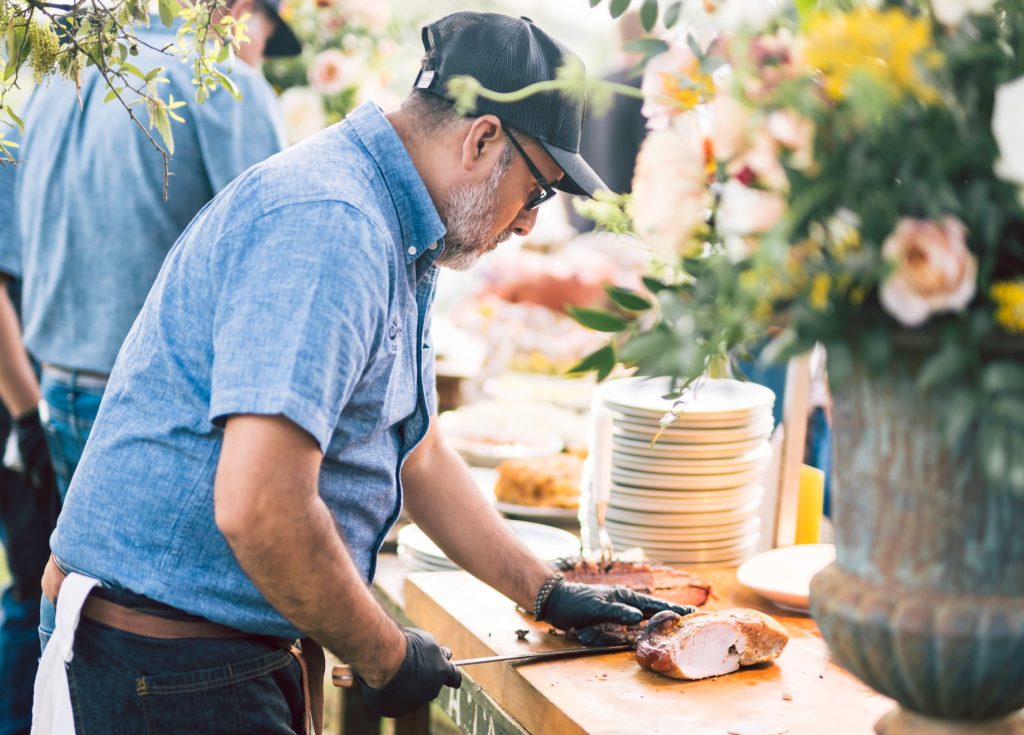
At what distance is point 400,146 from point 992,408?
1139mm

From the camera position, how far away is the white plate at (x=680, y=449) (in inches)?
97.5

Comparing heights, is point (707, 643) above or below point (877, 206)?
below

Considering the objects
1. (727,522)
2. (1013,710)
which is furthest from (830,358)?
(727,522)

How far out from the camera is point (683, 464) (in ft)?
8.16

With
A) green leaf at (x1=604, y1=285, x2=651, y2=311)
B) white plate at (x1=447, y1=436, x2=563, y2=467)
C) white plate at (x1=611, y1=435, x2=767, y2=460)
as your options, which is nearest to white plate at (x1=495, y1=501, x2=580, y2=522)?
white plate at (x1=447, y1=436, x2=563, y2=467)

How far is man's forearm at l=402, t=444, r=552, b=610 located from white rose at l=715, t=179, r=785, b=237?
1.33 m

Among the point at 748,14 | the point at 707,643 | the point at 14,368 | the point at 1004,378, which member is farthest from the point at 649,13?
the point at 14,368

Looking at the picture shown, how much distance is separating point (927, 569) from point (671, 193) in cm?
43

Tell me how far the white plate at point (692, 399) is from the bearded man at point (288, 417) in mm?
576

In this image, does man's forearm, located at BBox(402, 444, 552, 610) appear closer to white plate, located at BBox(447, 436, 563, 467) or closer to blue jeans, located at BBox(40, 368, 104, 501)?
white plate, located at BBox(447, 436, 563, 467)

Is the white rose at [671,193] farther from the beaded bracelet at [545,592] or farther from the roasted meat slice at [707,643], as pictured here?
the beaded bracelet at [545,592]

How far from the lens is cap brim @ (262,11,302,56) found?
3857 mm

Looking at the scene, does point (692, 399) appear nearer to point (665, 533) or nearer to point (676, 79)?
point (665, 533)

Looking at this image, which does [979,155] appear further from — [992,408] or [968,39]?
[992,408]
